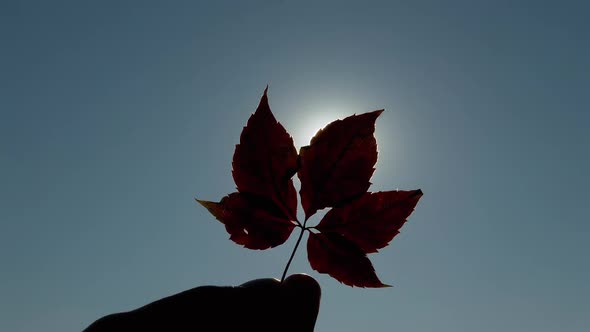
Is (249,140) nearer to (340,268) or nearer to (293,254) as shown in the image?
(293,254)

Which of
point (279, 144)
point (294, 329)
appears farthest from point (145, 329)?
point (279, 144)

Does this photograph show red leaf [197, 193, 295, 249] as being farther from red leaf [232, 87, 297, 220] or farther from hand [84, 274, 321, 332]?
hand [84, 274, 321, 332]

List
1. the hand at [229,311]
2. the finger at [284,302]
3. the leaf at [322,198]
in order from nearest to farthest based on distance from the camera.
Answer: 1. the hand at [229,311]
2. the finger at [284,302]
3. the leaf at [322,198]

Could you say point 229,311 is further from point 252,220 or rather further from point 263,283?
point 252,220

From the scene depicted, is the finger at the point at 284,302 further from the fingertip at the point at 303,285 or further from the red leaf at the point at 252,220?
the red leaf at the point at 252,220

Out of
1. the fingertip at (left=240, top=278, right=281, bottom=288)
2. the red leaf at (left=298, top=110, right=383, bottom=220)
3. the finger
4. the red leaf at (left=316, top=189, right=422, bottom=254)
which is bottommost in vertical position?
the finger

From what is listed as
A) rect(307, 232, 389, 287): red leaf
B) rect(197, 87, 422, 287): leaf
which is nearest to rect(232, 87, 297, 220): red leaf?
rect(197, 87, 422, 287): leaf

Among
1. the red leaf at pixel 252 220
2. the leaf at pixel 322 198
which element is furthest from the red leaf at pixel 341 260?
the red leaf at pixel 252 220

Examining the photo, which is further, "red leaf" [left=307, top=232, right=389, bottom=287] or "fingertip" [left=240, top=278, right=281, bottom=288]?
"red leaf" [left=307, top=232, right=389, bottom=287]
